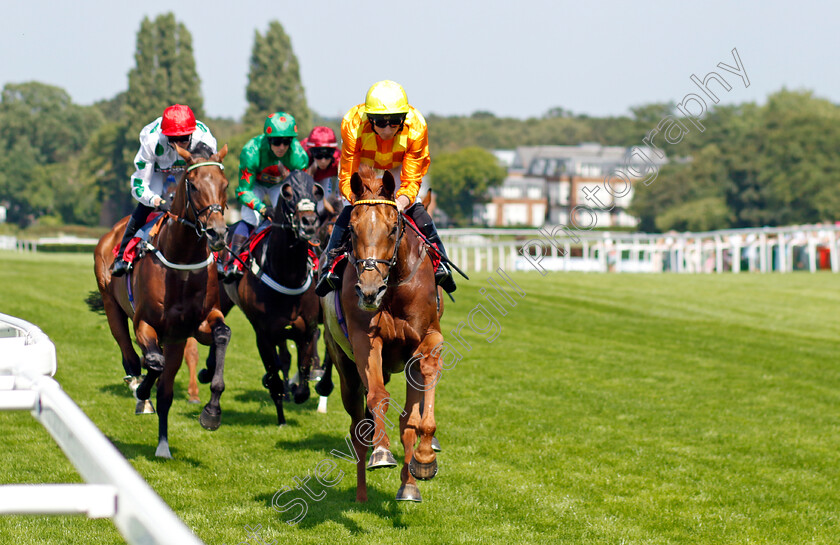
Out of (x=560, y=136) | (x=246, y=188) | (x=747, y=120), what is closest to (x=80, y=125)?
(x=747, y=120)

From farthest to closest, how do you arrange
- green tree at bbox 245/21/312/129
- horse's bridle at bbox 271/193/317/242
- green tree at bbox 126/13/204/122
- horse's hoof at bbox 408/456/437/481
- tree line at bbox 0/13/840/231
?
1. green tree at bbox 245/21/312/129
2. green tree at bbox 126/13/204/122
3. tree line at bbox 0/13/840/231
4. horse's bridle at bbox 271/193/317/242
5. horse's hoof at bbox 408/456/437/481

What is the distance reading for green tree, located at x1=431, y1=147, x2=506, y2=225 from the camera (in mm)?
110375

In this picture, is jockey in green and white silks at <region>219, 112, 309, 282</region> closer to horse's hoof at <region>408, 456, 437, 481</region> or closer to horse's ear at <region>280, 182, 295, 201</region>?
horse's ear at <region>280, 182, 295, 201</region>

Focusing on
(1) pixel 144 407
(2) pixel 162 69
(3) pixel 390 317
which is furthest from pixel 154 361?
(2) pixel 162 69

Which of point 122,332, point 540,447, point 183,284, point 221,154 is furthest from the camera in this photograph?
point 122,332

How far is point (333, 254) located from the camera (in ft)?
20.6

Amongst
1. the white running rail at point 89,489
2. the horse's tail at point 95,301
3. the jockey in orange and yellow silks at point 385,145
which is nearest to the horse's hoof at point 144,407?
the horse's tail at point 95,301

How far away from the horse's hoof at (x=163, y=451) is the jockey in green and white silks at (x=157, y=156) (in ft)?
4.94

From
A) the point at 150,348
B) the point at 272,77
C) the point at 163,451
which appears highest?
the point at 272,77

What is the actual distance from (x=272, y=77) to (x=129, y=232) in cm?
7849

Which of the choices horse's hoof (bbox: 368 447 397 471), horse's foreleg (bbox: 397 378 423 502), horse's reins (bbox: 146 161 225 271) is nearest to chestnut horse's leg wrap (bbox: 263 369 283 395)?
horse's reins (bbox: 146 161 225 271)

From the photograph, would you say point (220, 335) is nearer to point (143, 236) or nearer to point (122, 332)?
point (143, 236)

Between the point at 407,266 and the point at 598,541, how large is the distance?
209 cm

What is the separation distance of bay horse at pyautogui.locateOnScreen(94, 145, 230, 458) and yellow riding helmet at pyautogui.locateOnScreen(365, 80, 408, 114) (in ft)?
4.99
